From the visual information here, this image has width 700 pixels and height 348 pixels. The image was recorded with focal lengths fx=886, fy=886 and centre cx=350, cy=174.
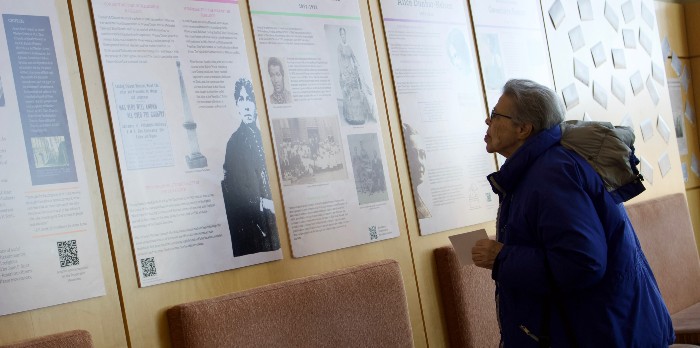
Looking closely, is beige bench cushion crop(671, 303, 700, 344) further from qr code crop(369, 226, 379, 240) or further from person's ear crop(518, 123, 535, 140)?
person's ear crop(518, 123, 535, 140)

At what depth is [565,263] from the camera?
2.94 meters

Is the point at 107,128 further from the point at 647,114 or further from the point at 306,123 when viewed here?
the point at 647,114

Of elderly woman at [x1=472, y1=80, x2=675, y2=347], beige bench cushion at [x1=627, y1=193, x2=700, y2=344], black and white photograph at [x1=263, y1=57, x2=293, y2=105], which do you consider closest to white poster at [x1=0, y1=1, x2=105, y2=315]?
black and white photograph at [x1=263, y1=57, x2=293, y2=105]

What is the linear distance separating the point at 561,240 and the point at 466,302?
135 cm

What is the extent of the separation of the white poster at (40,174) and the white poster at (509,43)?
8.12 ft

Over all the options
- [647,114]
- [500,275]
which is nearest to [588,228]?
[500,275]

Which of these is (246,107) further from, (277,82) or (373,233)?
(373,233)

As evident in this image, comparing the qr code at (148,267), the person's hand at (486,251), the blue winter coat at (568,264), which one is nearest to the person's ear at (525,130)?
the blue winter coat at (568,264)

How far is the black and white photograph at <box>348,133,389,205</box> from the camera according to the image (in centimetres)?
397

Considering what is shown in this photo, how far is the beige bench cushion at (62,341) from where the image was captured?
105 inches

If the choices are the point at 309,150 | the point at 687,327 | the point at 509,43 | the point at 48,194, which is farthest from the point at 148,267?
the point at 687,327

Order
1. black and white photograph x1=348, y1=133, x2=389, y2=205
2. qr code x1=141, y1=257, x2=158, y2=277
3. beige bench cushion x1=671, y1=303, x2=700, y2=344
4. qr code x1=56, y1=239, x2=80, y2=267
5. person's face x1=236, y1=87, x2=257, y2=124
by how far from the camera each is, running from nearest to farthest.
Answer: qr code x1=56, y1=239, x2=80, y2=267 < qr code x1=141, y1=257, x2=158, y2=277 < person's face x1=236, y1=87, x2=257, y2=124 < black and white photograph x1=348, y1=133, x2=389, y2=205 < beige bench cushion x1=671, y1=303, x2=700, y2=344

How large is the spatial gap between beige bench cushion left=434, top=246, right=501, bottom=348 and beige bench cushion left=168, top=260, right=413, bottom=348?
0.41 m

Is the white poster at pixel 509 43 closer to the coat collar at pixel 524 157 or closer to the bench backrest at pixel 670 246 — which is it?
the bench backrest at pixel 670 246
